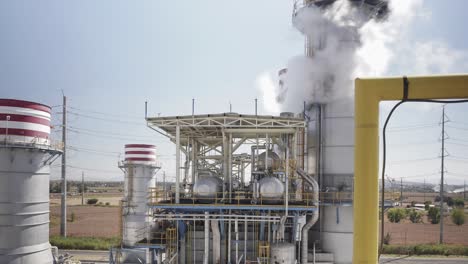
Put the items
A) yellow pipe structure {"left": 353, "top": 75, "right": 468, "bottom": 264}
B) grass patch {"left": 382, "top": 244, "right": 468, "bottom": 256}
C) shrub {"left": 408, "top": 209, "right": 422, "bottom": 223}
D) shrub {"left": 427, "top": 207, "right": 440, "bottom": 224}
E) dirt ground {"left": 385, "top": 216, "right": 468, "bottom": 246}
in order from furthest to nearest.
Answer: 1. shrub {"left": 408, "top": 209, "right": 422, "bottom": 223}
2. shrub {"left": 427, "top": 207, "right": 440, "bottom": 224}
3. dirt ground {"left": 385, "top": 216, "right": 468, "bottom": 246}
4. grass patch {"left": 382, "top": 244, "right": 468, "bottom": 256}
5. yellow pipe structure {"left": 353, "top": 75, "right": 468, "bottom": 264}

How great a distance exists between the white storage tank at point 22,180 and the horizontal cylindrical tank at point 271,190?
1179 cm

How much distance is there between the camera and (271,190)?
19.4 m

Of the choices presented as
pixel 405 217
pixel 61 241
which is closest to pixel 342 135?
pixel 61 241

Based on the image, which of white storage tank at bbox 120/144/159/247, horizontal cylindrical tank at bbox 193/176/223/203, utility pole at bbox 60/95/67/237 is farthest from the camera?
utility pole at bbox 60/95/67/237

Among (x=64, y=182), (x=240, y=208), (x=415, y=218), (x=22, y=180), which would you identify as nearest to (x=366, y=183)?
(x=240, y=208)

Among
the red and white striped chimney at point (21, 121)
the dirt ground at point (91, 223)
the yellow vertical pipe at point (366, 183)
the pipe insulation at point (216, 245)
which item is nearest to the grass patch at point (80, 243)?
the dirt ground at point (91, 223)

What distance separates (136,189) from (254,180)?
12790 mm

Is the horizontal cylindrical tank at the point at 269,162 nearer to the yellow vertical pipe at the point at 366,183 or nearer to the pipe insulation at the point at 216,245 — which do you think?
the pipe insulation at the point at 216,245

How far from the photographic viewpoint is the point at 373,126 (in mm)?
5953

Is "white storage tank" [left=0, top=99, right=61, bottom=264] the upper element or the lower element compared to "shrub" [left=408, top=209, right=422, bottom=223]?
upper

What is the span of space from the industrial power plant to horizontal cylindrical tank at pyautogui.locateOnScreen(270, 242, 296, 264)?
0.05 meters

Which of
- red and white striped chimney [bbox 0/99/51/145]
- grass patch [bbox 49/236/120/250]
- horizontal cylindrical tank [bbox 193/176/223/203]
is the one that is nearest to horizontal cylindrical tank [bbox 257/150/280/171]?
horizontal cylindrical tank [bbox 193/176/223/203]

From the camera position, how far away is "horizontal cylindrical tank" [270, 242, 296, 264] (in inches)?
738

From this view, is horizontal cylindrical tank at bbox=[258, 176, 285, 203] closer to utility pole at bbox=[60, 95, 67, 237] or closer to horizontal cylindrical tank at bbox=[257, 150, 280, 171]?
horizontal cylindrical tank at bbox=[257, 150, 280, 171]
